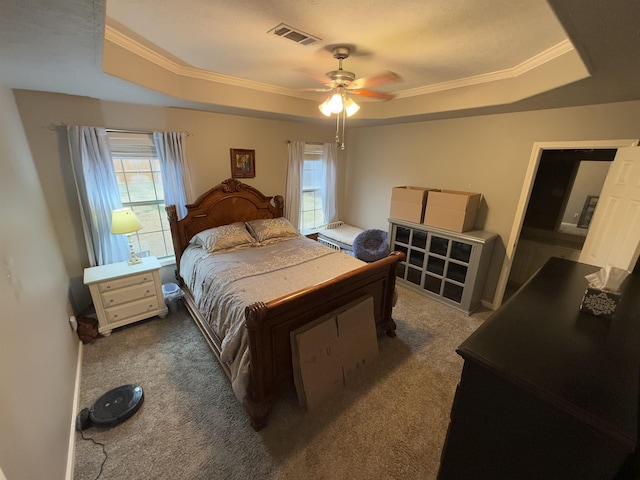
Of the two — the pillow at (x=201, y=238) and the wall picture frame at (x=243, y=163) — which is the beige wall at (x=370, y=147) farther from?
the pillow at (x=201, y=238)

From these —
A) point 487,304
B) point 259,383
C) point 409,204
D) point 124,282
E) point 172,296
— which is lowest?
point 487,304

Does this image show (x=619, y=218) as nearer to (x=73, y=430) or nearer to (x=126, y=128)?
(x=73, y=430)

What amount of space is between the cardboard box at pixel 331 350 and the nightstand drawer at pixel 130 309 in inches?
72.3

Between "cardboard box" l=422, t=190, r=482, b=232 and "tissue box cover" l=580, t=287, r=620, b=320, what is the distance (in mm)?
1963

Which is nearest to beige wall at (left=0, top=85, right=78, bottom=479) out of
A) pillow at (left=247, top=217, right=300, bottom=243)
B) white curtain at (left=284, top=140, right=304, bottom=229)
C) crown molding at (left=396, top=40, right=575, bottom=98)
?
pillow at (left=247, top=217, right=300, bottom=243)

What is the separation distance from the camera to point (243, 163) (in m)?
3.44

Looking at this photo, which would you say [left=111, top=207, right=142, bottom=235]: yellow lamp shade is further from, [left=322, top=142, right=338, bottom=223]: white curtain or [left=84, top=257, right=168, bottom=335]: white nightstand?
[left=322, top=142, right=338, bottom=223]: white curtain

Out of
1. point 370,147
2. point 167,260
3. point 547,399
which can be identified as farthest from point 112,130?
point 547,399

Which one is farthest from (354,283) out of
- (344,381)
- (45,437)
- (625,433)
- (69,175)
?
(69,175)

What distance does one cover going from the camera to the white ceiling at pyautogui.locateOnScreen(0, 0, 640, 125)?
1.15 m

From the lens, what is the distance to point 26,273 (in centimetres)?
148

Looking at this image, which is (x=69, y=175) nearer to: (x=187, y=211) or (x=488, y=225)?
(x=187, y=211)

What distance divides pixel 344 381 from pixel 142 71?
295 cm

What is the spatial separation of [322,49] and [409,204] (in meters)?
2.04
